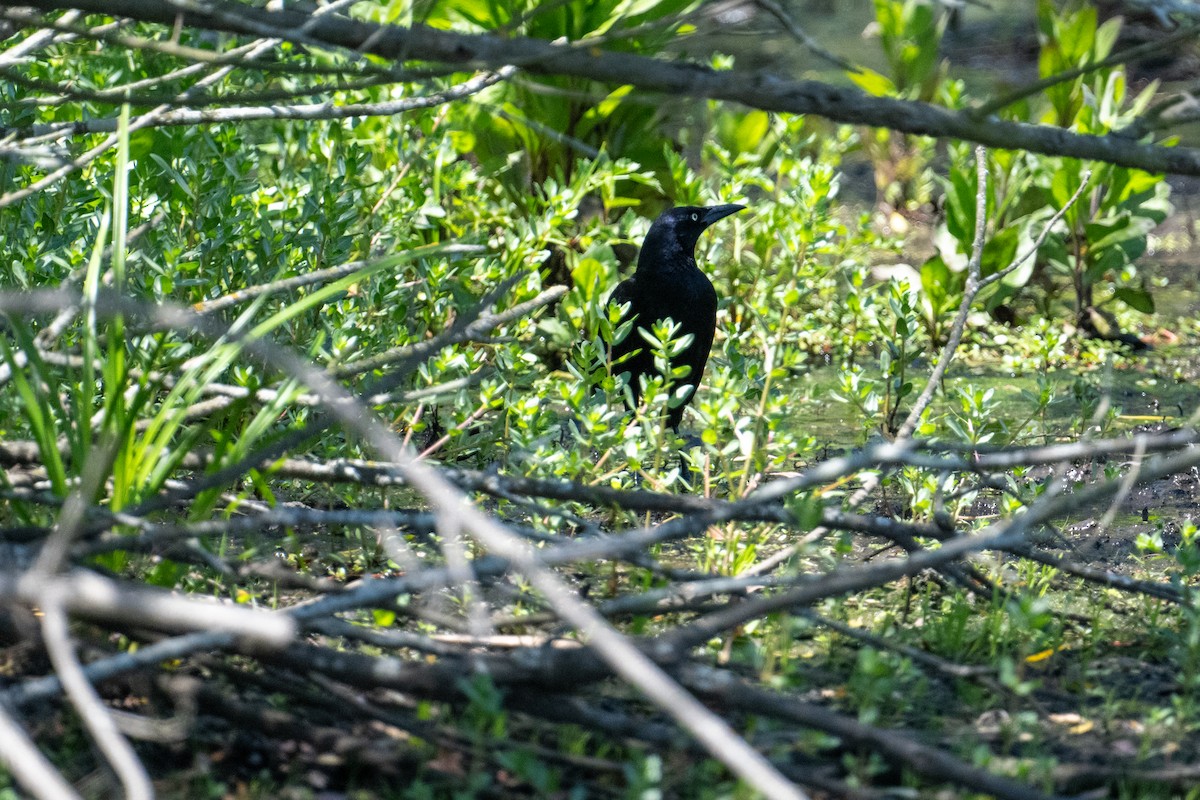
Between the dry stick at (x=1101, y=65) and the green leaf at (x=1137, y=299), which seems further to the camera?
the green leaf at (x=1137, y=299)

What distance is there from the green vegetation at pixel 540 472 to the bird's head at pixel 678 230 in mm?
99

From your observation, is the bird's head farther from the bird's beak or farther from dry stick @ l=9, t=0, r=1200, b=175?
dry stick @ l=9, t=0, r=1200, b=175

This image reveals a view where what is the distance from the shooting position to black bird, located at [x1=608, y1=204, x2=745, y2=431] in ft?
13.6

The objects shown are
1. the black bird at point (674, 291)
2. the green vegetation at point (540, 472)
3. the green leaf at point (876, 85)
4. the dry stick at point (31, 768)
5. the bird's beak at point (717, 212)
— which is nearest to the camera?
the dry stick at point (31, 768)

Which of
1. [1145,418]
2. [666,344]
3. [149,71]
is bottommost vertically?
[1145,418]

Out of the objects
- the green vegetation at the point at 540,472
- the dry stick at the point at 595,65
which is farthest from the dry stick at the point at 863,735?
the dry stick at the point at 595,65

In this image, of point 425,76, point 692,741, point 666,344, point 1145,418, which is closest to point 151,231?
point 666,344

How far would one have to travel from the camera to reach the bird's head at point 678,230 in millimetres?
4352

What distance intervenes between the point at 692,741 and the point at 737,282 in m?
3.61

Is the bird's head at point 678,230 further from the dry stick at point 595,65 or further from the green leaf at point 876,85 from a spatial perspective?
the dry stick at point 595,65

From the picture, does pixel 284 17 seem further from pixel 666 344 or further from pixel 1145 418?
pixel 1145 418

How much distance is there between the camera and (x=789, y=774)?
177cm

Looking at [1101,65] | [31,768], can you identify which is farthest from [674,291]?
[31,768]

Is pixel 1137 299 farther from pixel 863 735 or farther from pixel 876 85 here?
pixel 863 735
